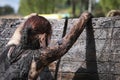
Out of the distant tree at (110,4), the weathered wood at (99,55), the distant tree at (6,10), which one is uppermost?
the distant tree at (6,10)

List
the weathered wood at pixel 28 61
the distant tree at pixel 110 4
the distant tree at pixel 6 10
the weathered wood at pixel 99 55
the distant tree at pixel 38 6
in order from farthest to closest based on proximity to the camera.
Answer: the distant tree at pixel 6 10 → the distant tree at pixel 38 6 → the distant tree at pixel 110 4 → the weathered wood at pixel 99 55 → the weathered wood at pixel 28 61

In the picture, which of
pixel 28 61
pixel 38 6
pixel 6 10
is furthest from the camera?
pixel 6 10

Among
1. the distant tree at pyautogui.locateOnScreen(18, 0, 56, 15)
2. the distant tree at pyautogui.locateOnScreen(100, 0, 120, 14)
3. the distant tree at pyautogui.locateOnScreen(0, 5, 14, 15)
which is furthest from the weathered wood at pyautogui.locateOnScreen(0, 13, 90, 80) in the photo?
the distant tree at pyautogui.locateOnScreen(0, 5, 14, 15)

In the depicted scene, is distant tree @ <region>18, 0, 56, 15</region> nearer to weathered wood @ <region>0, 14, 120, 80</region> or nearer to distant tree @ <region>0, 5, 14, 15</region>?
weathered wood @ <region>0, 14, 120, 80</region>

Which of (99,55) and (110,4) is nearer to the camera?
(99,55)

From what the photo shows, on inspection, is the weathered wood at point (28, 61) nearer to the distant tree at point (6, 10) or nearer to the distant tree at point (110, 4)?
the distant tree at point (110, 4)

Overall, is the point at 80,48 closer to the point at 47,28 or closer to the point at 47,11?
the point at 47,28

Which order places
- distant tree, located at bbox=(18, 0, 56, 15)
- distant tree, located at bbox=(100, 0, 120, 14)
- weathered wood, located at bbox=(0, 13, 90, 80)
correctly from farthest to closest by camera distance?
distant tree, located at bbox=(18, 0, 56, 15) → distant tree, located at bbox=(100, 0, 120, 14) → weathered wood, located at bbox=(0, 13, 90, 80)

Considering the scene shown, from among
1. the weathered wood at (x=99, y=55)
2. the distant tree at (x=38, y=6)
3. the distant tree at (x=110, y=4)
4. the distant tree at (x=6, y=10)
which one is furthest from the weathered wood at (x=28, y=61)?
the distant tree at (x=6, y=10)

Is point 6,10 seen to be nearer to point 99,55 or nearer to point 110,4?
point 110,4

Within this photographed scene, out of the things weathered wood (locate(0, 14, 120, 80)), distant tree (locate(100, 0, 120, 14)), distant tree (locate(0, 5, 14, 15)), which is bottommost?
weathered wood (locate(0, 14, 120, 80))

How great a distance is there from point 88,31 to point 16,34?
3.06ft

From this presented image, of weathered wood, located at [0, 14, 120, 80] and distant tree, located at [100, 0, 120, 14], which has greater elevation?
distant tree, located at [100, 0, 120, 14]

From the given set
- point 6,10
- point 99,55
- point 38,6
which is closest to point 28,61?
point 99,55
